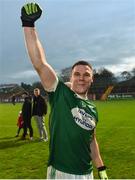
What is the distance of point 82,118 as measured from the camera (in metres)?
4.69

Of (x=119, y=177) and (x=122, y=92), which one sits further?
(x=122, y=92)

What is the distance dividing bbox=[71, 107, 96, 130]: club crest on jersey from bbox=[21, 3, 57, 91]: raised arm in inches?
17.0

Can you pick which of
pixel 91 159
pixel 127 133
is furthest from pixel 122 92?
pixel 91 159

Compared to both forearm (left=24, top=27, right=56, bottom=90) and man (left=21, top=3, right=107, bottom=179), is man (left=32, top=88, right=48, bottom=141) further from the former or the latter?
forearm (left=24, top=27, right=56, bottom=90)

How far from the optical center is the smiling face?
15.7 feet

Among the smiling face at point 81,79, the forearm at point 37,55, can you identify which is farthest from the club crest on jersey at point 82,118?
the forearm at point 37,55

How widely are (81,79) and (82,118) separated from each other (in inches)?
16.3

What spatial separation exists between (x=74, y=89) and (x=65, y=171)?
2.75 feet

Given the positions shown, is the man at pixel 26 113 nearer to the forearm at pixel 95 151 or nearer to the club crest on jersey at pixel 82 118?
the forearm at pixel 95 151

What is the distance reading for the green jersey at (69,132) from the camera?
463 cm

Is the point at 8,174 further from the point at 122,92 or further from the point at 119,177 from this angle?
the point at 122,92

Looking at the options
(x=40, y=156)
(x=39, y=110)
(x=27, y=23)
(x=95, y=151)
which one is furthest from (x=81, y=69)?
(x=39, y=110)

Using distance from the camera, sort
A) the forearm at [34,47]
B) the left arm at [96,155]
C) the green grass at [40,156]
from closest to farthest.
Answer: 1. the forearm at [34,47]
2. the left arm at [96,155]
3. the green grass at [40,156]

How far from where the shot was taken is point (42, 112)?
1661 centimetres
